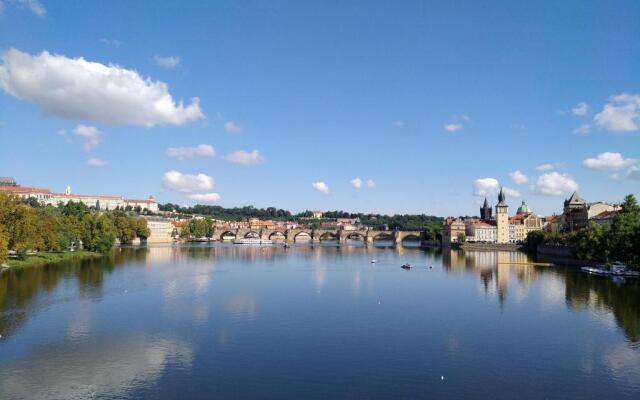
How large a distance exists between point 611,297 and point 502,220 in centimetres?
8484

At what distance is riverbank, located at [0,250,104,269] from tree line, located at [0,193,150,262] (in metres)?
0.79

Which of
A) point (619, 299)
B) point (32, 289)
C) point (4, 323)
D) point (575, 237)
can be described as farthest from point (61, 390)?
point (575, 237)

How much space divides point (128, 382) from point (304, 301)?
1718 cm

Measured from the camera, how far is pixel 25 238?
4656cm

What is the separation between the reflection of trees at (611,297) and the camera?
2702 centimetres

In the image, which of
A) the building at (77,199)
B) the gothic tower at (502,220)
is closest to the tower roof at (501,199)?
the gothic tower at (502,220)

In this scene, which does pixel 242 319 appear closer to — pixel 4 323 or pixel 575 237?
pixel 4 323

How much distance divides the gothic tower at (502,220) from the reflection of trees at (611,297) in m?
71.1

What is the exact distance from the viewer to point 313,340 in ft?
73.7

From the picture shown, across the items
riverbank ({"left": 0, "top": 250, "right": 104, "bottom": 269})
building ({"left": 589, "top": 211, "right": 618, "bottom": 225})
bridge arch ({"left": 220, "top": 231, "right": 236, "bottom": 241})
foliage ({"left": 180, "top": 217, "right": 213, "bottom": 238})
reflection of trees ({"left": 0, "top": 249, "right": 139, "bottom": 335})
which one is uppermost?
building ({"left": 589, "top": 211, "right": 618, "bottom": 225})

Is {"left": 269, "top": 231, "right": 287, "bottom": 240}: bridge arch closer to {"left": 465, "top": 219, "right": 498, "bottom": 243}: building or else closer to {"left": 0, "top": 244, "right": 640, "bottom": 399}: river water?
{"left": 465, "top": 219, "right": 498, "bottom": 243}: building

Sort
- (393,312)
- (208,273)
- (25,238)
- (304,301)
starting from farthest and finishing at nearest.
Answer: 1. (208,273)
2. (25,238)
3. (304,301)
4. (393,312)

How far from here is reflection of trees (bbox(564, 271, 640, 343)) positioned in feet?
88.6

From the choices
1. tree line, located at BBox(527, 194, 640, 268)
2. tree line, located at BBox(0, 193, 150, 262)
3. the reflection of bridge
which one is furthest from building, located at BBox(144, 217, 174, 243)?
tree line, located at BBox(527, 194, 640, 268)
